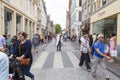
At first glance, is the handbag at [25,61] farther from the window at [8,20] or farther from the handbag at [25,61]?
the window at [8,20]

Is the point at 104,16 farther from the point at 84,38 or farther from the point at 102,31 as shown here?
the point at 84,38

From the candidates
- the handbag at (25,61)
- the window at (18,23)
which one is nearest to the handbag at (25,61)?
the handbag at (25,61)

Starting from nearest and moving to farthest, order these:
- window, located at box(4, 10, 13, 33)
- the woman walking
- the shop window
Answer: the woman walking
the shop window
window, located at box(4, 10, 13, 33)

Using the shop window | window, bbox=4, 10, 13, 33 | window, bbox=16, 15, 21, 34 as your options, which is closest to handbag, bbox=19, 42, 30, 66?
the shop window

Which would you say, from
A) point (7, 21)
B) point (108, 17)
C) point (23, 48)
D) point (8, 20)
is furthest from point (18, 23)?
point (23, 48)

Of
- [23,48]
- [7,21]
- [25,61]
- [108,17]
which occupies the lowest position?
[25,61]

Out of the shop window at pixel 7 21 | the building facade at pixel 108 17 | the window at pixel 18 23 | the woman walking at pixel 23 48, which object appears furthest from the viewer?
the window at pixel 18 23

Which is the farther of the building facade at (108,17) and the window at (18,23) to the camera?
the window at (18,23)

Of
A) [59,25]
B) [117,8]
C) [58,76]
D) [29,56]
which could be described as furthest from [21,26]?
[59,25]

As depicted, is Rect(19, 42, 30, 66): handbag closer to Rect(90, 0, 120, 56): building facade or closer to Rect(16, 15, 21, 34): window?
Rect(90, 0, 120, 56): building facade

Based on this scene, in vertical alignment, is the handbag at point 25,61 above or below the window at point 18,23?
below

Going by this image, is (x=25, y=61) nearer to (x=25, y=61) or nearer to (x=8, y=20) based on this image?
(x=25, y=61)

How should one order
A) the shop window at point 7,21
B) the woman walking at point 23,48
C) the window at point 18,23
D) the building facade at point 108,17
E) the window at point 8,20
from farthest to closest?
the window at point 18,23 < the building facade at point 108,17 < the window at point 8,20 < the shop window at point 7,21 < the woman walking at point 23,48

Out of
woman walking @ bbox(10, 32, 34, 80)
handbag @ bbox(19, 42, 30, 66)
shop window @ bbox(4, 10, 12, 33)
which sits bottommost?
handbag @ bbox(19, 42, 30, 66)
